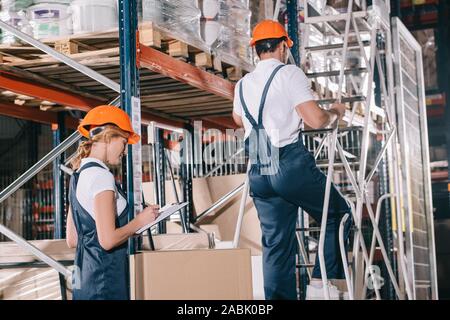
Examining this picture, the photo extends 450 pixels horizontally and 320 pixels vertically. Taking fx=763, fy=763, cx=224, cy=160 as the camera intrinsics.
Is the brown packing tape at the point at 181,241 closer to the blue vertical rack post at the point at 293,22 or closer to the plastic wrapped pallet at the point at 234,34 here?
the plastic wrapped pallet at the point at 234,34

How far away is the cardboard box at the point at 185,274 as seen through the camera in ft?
15.8

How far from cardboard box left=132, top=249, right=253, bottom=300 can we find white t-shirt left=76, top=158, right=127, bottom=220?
573 millimetres

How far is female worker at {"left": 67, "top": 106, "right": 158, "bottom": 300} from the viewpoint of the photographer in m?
4.39

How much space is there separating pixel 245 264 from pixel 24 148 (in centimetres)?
1034

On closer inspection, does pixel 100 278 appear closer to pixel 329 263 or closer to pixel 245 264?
pixel 245 264

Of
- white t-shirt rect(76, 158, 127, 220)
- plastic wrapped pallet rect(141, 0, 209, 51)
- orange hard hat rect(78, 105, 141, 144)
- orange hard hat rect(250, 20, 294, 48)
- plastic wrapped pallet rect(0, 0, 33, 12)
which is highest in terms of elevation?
plastic wrapped pallet rect(0, 0, 33, 12)

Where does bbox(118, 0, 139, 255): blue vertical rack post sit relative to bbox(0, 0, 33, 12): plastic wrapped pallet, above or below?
below

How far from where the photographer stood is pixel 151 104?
7.62 metres

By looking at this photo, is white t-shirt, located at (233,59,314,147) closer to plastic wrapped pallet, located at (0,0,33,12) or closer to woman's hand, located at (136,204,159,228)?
woman's hand, located at (136,204,159,228)

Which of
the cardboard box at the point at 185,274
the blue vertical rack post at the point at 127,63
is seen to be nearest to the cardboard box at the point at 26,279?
the cardboard box at the point at 185,274

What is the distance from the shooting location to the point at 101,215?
14.3 feet

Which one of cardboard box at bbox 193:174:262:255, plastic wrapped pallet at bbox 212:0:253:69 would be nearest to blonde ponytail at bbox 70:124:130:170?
plastic wrapped pallet at bbox 212:0:253:69

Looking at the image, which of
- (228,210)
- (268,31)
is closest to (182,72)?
(268,31)

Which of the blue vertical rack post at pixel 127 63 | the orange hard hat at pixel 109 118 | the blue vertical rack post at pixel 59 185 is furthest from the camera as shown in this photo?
the blue vertical rack post at pixel 59 185
